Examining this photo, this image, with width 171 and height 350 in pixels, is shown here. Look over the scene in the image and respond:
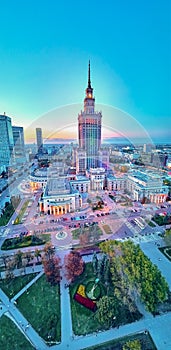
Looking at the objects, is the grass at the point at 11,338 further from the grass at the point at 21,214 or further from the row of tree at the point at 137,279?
the grass at the point at 21,214

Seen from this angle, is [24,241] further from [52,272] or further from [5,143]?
[5,143]

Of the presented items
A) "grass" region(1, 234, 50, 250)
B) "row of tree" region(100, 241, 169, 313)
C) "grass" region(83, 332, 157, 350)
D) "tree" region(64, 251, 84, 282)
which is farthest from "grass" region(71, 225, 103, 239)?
"grass" region(83, 332, 157, 350)

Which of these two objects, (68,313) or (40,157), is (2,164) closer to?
(40,157)

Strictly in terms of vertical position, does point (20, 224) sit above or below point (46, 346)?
above

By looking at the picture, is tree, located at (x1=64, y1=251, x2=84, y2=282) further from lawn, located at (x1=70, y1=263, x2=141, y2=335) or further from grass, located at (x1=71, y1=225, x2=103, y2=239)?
grass, located at (x1=71, y1=225, x2=103, y2=239)

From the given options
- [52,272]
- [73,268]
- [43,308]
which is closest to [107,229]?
[73,268]

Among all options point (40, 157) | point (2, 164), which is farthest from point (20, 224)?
point (40, 157)
